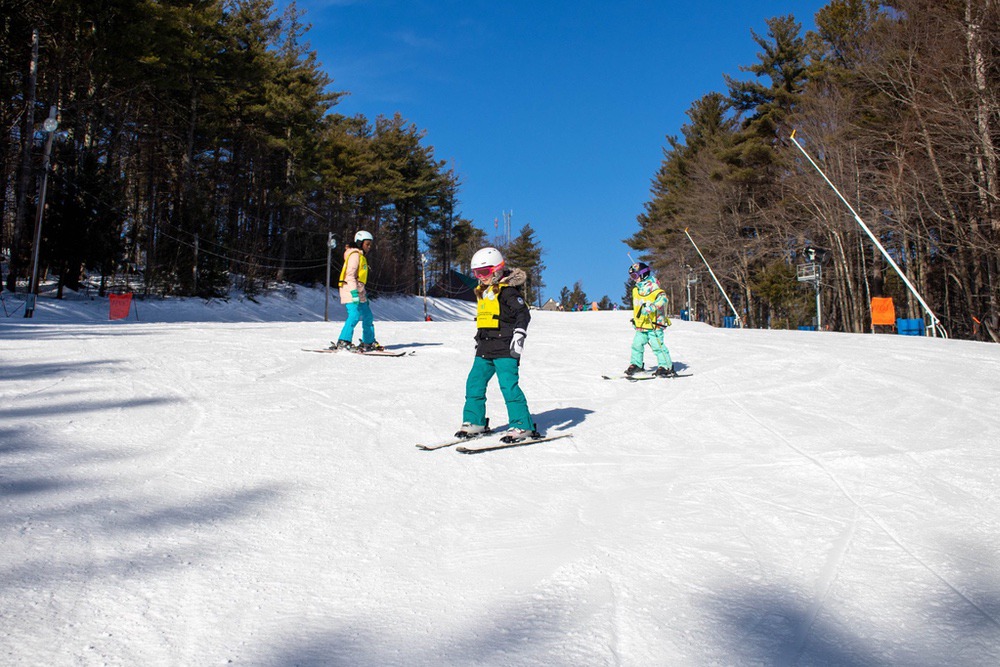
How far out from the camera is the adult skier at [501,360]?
563 centimetres

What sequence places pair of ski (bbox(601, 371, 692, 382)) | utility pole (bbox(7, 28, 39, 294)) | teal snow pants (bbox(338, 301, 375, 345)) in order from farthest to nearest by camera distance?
utility pole (bbox(7, 28, 39, 294)) → teal snow pants (bbox(338, 301, 375, 345)) → pair of ski (bbox(601, 371, 692, 382))

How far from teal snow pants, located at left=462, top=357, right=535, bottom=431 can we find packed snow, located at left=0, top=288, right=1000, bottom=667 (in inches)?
14.0

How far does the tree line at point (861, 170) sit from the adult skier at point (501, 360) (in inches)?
818

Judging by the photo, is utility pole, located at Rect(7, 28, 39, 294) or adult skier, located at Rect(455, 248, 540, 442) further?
utility pole, located at Rect(7, 28, 39, 294)

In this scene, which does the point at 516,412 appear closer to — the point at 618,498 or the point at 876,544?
the point at 618,498

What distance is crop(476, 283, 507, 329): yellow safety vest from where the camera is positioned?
18.7 ft

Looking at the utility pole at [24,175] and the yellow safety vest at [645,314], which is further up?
the utility pole at [24,175]

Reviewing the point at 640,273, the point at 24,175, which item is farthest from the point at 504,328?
the point at 24,175

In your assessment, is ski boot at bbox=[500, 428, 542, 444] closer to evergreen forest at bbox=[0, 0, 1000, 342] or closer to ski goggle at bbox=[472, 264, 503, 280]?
ski goggle at bbox=[472, 264, 503, 280]

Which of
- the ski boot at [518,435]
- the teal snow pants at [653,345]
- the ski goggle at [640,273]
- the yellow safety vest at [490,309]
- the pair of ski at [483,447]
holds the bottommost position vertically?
the pair of ski at [483,447]

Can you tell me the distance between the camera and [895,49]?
23562 mm

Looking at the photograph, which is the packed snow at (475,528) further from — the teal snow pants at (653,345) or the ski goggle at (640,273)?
the ski goggle at (640,273)

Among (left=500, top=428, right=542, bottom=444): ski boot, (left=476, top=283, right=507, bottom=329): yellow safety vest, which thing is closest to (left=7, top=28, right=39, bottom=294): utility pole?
(left=476, top=283, right=507, bottom=329): yellow safety vest

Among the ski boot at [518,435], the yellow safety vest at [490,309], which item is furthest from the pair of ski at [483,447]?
the yellow safety vest at [490,309]
